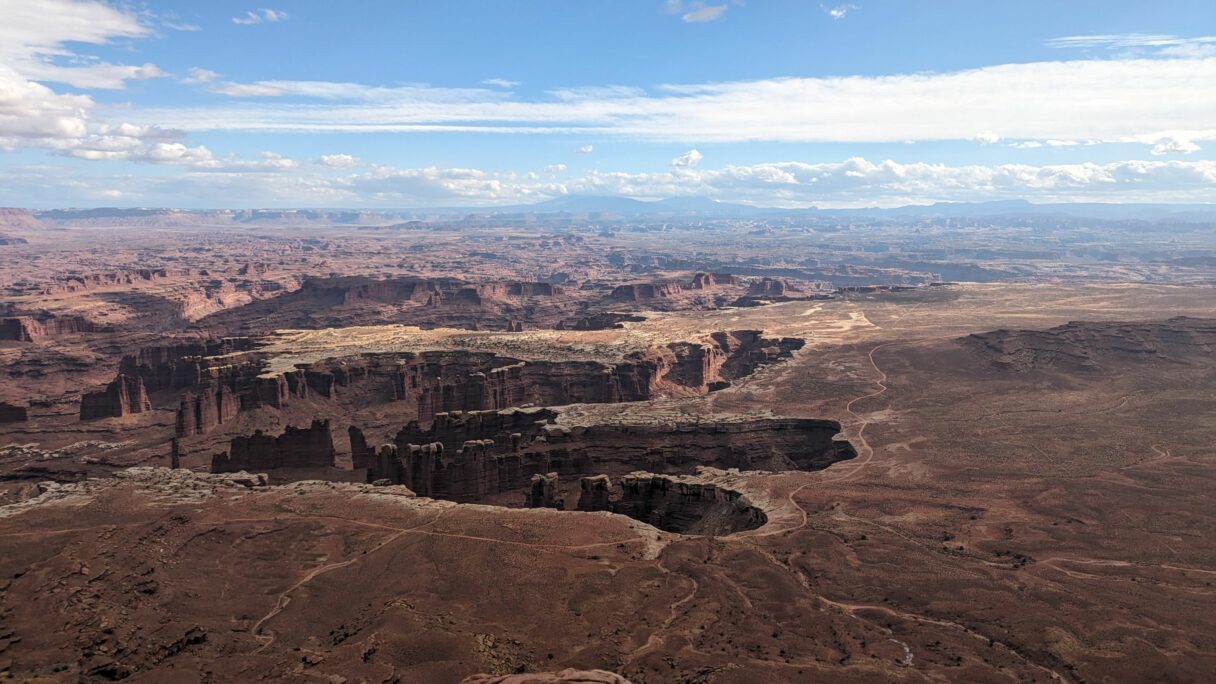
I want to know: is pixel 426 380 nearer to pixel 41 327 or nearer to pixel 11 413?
pixel 11 413

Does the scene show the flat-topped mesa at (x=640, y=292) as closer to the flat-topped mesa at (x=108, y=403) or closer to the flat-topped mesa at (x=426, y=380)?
the flat-topped mesa at (x=426, y=380)

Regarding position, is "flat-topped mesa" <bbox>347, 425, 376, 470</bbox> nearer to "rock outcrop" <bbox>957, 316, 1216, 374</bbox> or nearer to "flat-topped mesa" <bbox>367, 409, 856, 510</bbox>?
"flat-topped mesa" <bbox>367, 409, 856, 510</bbox>

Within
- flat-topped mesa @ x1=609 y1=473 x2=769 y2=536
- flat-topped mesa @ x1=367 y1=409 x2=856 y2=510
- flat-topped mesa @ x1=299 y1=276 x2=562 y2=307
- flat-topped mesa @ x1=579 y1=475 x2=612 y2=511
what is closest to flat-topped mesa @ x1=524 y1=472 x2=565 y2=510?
flat-topped mesa @ x1=579 y1=475 x2=612 y2=511

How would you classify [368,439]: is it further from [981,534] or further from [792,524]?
[981,534]

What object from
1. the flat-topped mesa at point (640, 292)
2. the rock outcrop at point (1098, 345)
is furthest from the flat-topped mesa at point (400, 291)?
the rock outcrop at point (1098, 345)

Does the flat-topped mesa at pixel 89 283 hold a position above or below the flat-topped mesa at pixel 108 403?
above

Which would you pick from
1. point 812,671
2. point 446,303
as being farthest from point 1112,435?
point 446,303
